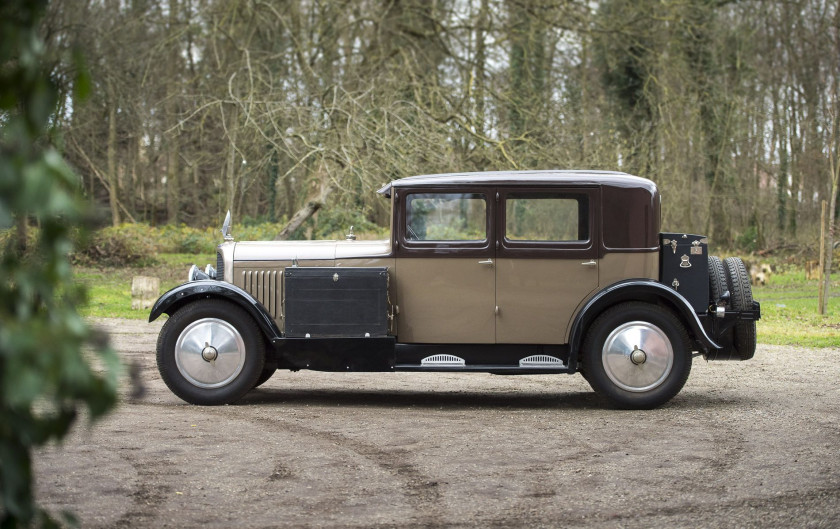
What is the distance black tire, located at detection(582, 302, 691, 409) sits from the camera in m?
8.36

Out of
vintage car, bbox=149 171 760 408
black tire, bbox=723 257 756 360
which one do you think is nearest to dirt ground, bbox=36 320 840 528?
vintage car, bbox=149 171 760 408

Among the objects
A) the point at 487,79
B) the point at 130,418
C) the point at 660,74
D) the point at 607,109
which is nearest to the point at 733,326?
the point at 130,418

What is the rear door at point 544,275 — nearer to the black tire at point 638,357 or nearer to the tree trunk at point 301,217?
the black tire at point 638,357

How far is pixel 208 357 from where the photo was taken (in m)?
8.59

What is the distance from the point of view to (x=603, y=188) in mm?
8766

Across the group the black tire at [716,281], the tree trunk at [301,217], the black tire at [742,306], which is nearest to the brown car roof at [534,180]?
the black tire at [716,281]

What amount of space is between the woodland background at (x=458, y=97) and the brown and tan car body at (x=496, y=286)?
7288 millimetres

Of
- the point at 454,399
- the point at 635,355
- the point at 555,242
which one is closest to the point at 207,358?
the point at 454,399

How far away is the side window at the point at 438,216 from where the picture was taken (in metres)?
8.82

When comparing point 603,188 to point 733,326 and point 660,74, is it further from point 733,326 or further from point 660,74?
point 660,74

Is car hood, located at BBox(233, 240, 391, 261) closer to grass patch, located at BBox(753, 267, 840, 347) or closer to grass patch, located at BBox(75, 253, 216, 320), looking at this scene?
grass patch, located at BBox(753, 267, 840, 347)

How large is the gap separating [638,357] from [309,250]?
299 cm

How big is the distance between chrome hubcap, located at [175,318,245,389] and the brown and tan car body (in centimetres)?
29

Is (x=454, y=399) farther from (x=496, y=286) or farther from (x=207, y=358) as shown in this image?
(x=207, y=358)
